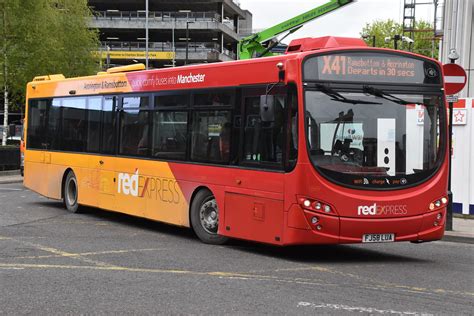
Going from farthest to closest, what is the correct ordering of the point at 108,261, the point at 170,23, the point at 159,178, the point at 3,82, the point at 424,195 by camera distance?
the point at 170,23, the point at 3,82, the point at 159,178, the point at 424,195, the point at 108,261

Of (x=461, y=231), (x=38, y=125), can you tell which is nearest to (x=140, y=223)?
(x=38, y=125)

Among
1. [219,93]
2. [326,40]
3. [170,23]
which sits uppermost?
[170,23]

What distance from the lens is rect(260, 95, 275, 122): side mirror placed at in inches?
393

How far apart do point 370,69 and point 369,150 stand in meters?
1.15

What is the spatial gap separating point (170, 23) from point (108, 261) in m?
73.3

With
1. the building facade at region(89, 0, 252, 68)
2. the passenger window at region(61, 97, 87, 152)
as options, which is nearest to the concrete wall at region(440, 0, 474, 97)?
the passenger window at region(61, 97, 87, 152)

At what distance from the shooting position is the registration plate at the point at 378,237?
9.66m

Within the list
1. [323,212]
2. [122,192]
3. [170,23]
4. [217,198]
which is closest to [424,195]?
[323,212]

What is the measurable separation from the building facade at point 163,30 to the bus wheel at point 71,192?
63.7 m

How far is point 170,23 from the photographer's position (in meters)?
80.6

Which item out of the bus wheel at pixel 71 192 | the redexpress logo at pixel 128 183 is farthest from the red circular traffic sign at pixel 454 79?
the bus wheel at pixel 71 192

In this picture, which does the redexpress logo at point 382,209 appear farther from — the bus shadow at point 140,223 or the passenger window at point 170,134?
the bus shadow at point 140,223

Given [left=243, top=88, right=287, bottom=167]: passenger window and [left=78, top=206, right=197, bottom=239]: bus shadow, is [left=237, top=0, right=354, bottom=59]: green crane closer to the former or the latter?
[left=78, top=206, right=197, bottom=239]: bus shadow

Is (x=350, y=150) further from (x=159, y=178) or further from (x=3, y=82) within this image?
(x=3, y=82)
